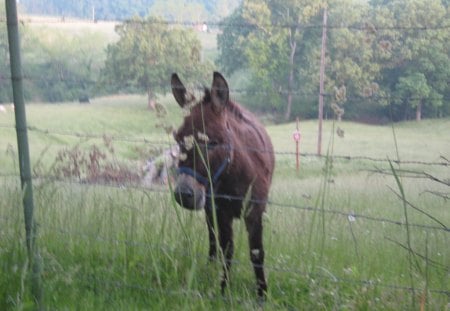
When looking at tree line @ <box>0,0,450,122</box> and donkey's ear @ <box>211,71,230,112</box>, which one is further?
tree line @ <box>0,0,450,122</box>

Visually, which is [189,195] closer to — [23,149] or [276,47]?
[23,149]

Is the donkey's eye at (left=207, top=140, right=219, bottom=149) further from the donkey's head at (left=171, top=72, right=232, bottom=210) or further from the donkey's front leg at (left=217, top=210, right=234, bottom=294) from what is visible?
the donkey's front leg at (left=217, top=210, right=234, bottom=294)

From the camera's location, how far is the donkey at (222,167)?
4.09 meters

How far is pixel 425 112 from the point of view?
459 cm

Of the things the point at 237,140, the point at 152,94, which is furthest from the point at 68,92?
the point at 237,140

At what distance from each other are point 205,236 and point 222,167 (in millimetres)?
934

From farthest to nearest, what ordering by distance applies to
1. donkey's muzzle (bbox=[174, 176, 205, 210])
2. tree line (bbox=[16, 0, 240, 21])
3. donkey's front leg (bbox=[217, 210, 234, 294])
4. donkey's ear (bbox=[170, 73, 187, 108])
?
tree line (bbox=[16, 0, 240, 21])
donkey's front leg (bbox=[217, 210, 234, 294])
donkey's ear (bbox=[170, 73, 187, 108])
donkey's muzzle (bbox=[174, 176, 205, 210])

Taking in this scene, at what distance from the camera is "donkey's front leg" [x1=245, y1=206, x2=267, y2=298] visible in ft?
15.2

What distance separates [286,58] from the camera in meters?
5.47

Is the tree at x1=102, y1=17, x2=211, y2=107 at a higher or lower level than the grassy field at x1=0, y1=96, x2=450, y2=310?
higher

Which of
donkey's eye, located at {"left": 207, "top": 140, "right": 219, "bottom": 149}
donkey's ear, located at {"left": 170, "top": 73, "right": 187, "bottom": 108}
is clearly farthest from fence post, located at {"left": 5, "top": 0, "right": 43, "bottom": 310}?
donkey's eye, located at {"left": 207, "top": 140, "right": 219, "bottom": 149}

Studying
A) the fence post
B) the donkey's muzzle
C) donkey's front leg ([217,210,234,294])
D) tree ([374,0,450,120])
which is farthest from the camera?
donkey's front leg ([217,210,234,294])

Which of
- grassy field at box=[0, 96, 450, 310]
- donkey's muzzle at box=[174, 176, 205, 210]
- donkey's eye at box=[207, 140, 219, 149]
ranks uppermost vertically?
donkey's eye at box=[207, 140, 219, 149]

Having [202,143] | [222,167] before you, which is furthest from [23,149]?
[222,167]
